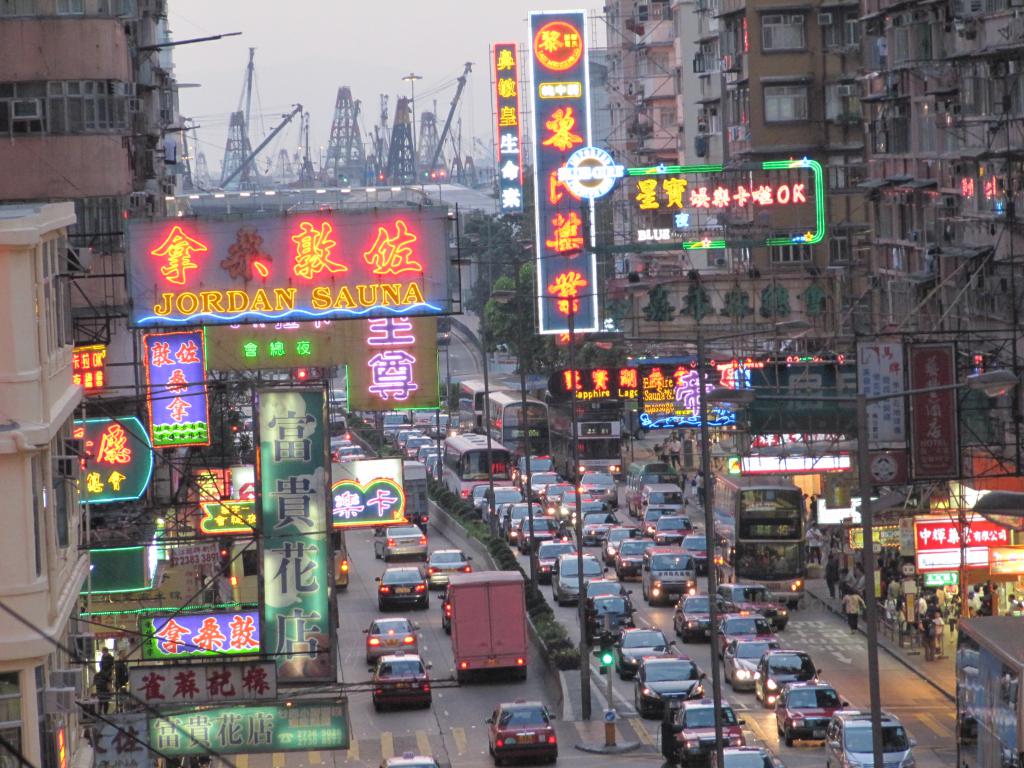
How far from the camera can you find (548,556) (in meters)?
64.4

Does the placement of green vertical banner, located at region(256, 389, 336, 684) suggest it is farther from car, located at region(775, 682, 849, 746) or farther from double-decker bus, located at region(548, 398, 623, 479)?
double-decker bus, located at region(548, 398, 623, 479)

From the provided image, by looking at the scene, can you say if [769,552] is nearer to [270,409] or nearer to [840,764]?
[840,764]

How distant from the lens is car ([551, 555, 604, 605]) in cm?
5897

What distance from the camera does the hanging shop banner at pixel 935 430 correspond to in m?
35.2

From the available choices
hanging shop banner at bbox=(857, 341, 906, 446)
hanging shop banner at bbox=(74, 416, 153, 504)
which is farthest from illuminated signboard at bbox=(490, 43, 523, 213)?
hanging shop banner at bbox=(74, 416, 153, 504)

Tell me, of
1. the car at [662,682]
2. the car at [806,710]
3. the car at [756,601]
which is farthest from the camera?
the car at [756,601]

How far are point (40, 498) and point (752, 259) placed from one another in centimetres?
4639

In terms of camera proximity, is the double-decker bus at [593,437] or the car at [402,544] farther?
the double-decker bus at [593,437]

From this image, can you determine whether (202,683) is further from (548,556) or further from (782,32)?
(782,32)

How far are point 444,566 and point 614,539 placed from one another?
6.75m

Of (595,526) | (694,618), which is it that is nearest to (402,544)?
(595,526)

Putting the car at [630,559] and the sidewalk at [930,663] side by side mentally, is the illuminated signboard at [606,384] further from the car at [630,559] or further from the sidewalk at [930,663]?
the car at [630,559]

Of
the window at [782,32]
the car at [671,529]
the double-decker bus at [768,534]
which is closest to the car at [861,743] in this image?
the double-decker bus at [768,534]

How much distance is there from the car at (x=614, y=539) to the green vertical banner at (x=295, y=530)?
36.9m
